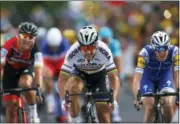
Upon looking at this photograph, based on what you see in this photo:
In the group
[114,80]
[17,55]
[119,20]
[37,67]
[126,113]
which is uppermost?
[119,20]

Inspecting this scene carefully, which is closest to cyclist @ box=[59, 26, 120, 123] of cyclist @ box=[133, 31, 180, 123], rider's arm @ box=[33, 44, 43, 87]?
cyclist @ box=[133, 31, 180, 123]

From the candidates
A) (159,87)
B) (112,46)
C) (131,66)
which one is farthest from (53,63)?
(131,66)

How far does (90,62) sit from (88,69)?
186mm

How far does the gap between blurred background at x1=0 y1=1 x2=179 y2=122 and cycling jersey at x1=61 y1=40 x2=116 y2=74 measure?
14.3 feet

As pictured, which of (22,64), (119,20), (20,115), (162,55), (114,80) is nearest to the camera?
(114,80)

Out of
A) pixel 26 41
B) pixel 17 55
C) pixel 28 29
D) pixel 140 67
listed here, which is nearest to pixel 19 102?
pixel 17 55

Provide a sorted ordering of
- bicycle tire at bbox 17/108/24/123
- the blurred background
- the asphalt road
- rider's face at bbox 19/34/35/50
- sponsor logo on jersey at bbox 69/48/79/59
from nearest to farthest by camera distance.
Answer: sponsor logo on jersey at bbox 69/48/79/59
bicycle tire at bbox 17/108/24/123
rider's face at bbox 19/34/35/50
the asphalt road
the blurred background

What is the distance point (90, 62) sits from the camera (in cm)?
1172

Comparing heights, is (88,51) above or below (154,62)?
above

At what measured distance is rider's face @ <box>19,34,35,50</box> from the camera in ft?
40.8

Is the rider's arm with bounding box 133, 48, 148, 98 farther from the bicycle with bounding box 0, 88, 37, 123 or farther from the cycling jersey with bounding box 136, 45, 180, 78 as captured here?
the bicycle with bounding box 0, 88, 37, 123

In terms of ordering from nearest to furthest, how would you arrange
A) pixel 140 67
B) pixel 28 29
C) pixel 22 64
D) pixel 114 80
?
pixel 114 80 → pixel 140 67 → pixel 28 29 → pixel 22 64

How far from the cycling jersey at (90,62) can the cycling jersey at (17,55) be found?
3.15 ft

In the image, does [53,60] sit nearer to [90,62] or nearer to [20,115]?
[20,115]
